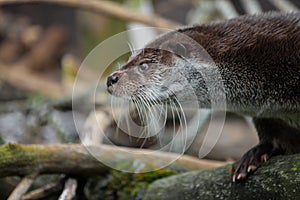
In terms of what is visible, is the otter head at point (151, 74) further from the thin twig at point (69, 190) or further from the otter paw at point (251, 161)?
the thin twig at point (69, 190)

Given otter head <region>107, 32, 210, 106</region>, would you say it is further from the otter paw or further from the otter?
the otter paw

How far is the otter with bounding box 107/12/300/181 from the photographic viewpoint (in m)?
2.74

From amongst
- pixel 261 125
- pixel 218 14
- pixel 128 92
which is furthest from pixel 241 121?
pixel 128 92

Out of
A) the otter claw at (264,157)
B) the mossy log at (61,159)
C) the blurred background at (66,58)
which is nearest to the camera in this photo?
the otter claw at (264,157)

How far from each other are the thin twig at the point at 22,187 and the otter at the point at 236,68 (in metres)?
0.61

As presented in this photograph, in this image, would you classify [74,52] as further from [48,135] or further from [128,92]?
[128,92]

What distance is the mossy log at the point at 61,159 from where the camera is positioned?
9.73 ft

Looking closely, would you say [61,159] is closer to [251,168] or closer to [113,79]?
[113,79]

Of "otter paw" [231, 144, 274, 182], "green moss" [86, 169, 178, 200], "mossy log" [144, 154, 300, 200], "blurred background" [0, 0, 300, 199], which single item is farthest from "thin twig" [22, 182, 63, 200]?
"otter paw" [231, 144, 274, 182]

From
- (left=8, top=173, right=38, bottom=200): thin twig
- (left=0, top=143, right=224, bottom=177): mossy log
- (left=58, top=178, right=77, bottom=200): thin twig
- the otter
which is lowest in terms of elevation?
(left=58, top=178, right=77, bottom=200): thin twig

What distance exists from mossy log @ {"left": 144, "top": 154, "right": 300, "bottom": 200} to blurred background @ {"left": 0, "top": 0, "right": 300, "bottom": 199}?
1.43ft

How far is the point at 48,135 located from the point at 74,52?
432cm

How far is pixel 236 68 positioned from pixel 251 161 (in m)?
0.42

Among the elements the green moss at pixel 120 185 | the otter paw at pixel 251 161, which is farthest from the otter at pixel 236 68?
the green moss at pixel 120 185
